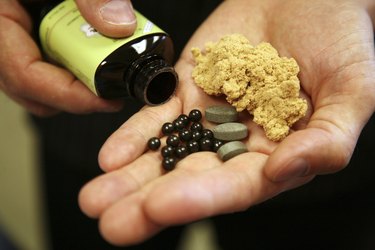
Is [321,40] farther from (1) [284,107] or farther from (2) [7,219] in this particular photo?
(2) [7,219]

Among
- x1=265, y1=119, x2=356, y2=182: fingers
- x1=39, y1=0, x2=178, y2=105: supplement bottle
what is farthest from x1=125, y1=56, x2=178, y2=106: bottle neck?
x1=265, y1=119, x2=356, y2=182: fingers

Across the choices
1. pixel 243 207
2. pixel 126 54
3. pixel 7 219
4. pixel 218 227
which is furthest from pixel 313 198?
pixel 7 219

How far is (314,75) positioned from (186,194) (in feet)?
1.64

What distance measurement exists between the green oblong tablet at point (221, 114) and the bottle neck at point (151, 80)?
126mm

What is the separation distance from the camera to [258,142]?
3.48ft

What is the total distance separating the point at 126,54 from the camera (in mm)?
1104

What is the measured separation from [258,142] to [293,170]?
0.72 ft

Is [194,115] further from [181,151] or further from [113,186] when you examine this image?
[113,186]

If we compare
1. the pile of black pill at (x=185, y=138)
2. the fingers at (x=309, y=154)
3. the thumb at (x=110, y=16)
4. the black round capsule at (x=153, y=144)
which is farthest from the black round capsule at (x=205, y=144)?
the thumb at (x=110, y=16)

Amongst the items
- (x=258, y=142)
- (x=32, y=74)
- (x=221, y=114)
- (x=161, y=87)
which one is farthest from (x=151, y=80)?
(x=32, y=74)

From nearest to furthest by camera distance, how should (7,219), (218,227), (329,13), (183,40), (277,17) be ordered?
(329,13)
(277,17)
(183,40)
(218,227)
(7,219)

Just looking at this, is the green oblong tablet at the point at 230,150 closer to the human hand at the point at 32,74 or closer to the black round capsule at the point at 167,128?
the black round capsule at the point at 167,128

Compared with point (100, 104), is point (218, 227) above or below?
below

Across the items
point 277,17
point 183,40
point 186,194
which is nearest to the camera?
point 186,194
